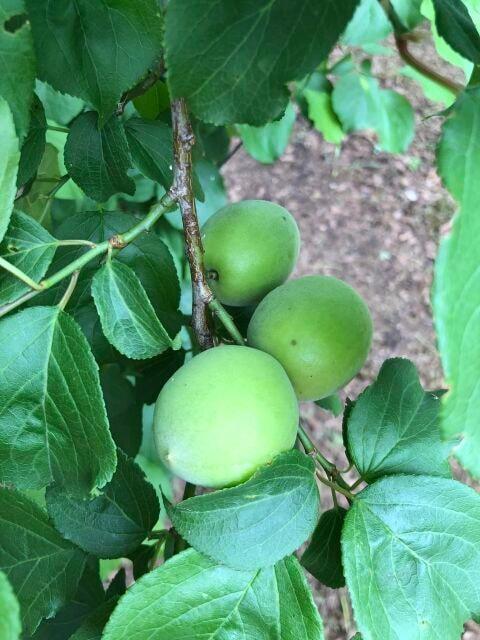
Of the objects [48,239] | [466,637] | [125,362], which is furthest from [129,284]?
[466,637]

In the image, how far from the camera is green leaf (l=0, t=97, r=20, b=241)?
1.86ft

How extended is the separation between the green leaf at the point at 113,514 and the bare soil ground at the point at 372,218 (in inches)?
66.9

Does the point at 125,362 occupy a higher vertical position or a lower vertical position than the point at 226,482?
lower

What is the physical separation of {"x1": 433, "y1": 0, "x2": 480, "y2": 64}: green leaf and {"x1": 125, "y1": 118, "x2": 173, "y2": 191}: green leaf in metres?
0.43

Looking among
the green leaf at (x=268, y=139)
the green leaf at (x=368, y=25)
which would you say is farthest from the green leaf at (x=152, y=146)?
the green leaf at (x=268, y=139)

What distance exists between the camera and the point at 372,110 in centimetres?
214

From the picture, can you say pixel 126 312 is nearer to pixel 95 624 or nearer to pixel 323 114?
pixel 95 624

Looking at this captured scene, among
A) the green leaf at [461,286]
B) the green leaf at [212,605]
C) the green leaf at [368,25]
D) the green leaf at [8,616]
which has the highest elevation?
the green leaf at [461,286]

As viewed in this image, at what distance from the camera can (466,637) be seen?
6.77ft

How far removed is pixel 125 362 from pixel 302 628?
1.67 feet

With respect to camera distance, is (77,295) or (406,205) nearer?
(77,295)

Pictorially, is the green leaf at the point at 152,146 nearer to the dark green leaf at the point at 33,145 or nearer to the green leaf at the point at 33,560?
the dark green leaf at the point at 33,145

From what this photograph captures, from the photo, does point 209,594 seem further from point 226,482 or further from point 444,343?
point 444,343

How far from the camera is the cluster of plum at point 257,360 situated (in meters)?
0.72
